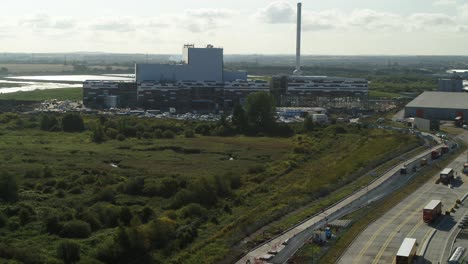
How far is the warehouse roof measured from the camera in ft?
148

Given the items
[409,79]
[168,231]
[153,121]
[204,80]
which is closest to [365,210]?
[168,231]

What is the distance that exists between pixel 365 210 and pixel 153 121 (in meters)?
25.2

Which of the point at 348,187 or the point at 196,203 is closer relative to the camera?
the point at 196,203

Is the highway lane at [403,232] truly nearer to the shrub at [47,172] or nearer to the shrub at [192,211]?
the shrub at [192,211]

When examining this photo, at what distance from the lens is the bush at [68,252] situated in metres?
14.9

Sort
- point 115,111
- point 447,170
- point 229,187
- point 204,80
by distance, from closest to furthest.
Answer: point 229,187, point 447,170, point 115,111, point 204,80

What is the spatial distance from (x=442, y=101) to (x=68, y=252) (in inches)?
1459

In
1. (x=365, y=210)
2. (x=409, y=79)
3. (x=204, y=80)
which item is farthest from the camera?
(x=409, y=79)

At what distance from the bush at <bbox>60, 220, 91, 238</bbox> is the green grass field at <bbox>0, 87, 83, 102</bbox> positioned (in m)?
44.7

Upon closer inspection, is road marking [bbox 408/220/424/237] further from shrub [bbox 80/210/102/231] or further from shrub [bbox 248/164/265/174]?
shrub [bbox 248/164/265/174]

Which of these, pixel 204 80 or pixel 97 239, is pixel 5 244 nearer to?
pixel 97 239

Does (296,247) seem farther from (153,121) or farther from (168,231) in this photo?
(153,121)

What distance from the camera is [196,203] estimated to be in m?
20.1

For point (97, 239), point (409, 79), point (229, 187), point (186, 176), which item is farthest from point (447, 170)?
point (409, 79)
